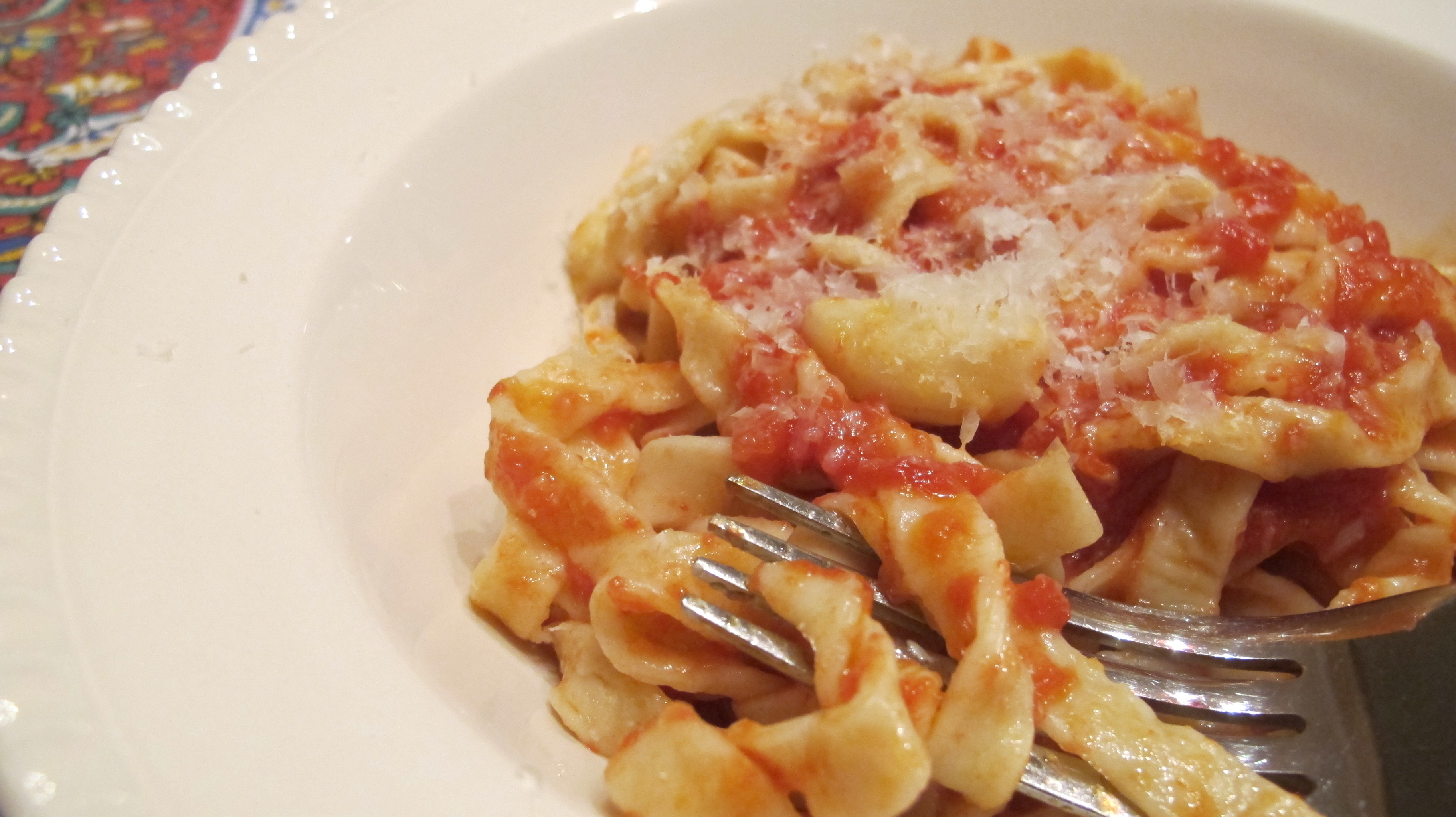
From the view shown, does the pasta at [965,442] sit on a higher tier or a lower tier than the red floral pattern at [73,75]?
higher

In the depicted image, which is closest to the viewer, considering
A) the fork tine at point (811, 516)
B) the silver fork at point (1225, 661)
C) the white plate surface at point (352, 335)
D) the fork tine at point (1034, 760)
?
the white plate surface at point (352, 335)

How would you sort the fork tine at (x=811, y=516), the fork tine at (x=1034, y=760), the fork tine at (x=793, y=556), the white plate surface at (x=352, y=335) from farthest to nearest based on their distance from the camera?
the fork tine at (x=811, y=516), the fork tine at (x=793, y=556), the fork tine at (x=1034, y=760), the white plate surface at (x=352, y=335)

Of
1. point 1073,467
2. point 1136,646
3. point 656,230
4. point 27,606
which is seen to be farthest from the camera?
point 656,230

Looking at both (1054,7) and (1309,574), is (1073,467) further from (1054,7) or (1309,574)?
(1054,7)

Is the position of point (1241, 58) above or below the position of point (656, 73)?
above

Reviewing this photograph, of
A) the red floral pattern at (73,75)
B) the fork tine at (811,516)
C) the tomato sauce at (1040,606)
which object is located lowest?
the red floral pattern at (73,75)

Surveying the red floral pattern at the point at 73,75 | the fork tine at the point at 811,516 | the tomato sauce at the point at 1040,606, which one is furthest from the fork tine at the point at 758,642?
the red floral pattern at the point at 73,75

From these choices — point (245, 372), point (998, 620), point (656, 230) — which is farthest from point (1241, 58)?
point (245, 372)

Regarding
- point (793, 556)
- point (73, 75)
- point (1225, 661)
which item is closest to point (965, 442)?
point (793, 556)

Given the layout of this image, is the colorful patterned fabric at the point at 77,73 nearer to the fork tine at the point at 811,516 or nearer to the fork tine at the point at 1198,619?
the fork tine at the point at 811,516

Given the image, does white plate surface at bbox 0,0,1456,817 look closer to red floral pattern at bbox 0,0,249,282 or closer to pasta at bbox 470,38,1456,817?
pasta at bbox 470,38,1456,817
